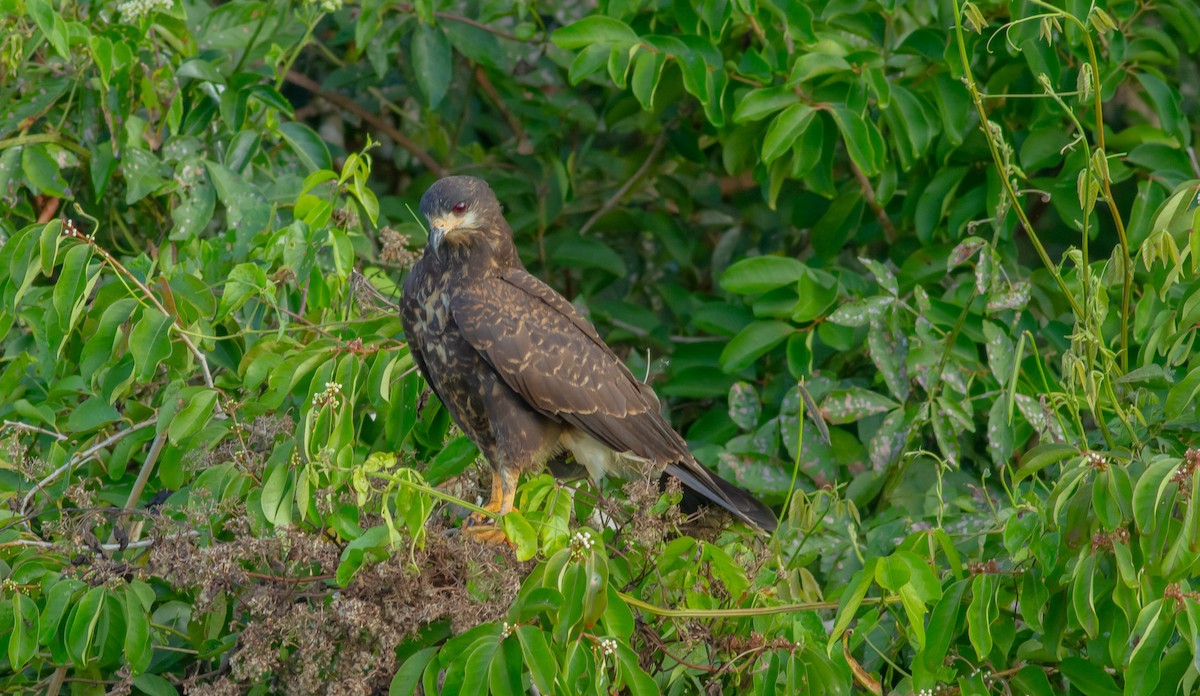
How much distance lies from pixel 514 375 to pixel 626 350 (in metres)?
1.85

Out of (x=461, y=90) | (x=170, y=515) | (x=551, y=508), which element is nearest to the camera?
(x=551, y=508)

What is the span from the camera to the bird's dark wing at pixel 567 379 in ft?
11.8

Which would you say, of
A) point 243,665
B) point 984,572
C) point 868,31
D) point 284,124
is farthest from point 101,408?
point 868,31

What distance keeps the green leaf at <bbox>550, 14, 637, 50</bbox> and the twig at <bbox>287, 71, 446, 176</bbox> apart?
158cm

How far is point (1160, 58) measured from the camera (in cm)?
445

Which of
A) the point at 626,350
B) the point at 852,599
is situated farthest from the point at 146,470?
the point at 626,350

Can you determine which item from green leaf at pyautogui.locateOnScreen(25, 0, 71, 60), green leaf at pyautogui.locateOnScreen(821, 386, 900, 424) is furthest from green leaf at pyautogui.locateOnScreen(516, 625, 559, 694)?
green leaf at pyautogui.locateOnScreen(25, 0, 71, 60)

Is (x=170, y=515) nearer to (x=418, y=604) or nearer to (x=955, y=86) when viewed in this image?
(x=418, y=604)

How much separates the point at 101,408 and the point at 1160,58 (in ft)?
11.0

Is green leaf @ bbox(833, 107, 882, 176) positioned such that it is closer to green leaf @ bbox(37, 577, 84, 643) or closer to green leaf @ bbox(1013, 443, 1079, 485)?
green leaf @ bbox(1013, 443, 1079, 485)

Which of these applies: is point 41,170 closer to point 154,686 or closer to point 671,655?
point 154,686

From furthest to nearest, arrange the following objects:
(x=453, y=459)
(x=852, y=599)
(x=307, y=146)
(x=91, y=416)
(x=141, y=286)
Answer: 1. (x=307, y=146)
2. (x=453, y=459)
3. (x=91, y=416)
4. (x=141, y=286)
5. (x=852, y=599)

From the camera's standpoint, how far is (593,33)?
13.8ft

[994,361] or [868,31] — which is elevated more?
[868,31]
